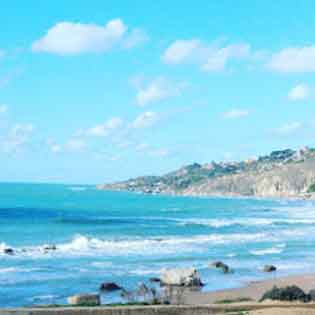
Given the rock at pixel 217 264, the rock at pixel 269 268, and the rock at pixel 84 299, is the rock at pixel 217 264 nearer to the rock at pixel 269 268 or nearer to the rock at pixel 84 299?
the rock at pixel 269 268

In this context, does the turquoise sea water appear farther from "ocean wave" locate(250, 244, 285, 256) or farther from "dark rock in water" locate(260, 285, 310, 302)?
"dark rock in water" locate(260, 285, 310, 302)

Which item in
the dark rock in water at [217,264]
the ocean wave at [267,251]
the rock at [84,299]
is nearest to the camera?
the rock at [84,299]

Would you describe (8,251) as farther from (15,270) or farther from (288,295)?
(288,295)

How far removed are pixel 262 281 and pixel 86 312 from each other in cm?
1746

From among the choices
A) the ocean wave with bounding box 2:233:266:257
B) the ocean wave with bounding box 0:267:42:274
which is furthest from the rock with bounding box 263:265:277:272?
the ocean wave with bounding box 0:267:42:274

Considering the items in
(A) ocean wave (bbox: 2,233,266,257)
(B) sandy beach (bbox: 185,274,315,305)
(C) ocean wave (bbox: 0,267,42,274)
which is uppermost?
(A) ocean wave (bbox: 2,233,266,257)

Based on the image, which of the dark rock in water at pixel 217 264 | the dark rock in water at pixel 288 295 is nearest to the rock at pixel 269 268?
the dark rock in water at pixel 217 264

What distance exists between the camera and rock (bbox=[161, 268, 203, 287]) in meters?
38.8

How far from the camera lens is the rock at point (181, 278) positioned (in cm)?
3884

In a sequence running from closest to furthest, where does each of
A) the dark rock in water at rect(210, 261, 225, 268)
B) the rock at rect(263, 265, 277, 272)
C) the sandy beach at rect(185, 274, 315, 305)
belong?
the sandy beach at rect(185, 274, 315, 305)
the rock at rect(263, 265, 277, 272)
the dark rock in water at rect(210, 261, 225, 268)

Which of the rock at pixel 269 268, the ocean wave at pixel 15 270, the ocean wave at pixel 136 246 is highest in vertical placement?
the ocean wave at pixel 136 246

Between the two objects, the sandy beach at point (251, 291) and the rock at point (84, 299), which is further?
the sandy beach at point (251, 291)

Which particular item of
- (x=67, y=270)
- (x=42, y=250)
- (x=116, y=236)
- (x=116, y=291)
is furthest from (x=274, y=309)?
(x=116, y=236)

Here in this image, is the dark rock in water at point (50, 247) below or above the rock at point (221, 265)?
above
